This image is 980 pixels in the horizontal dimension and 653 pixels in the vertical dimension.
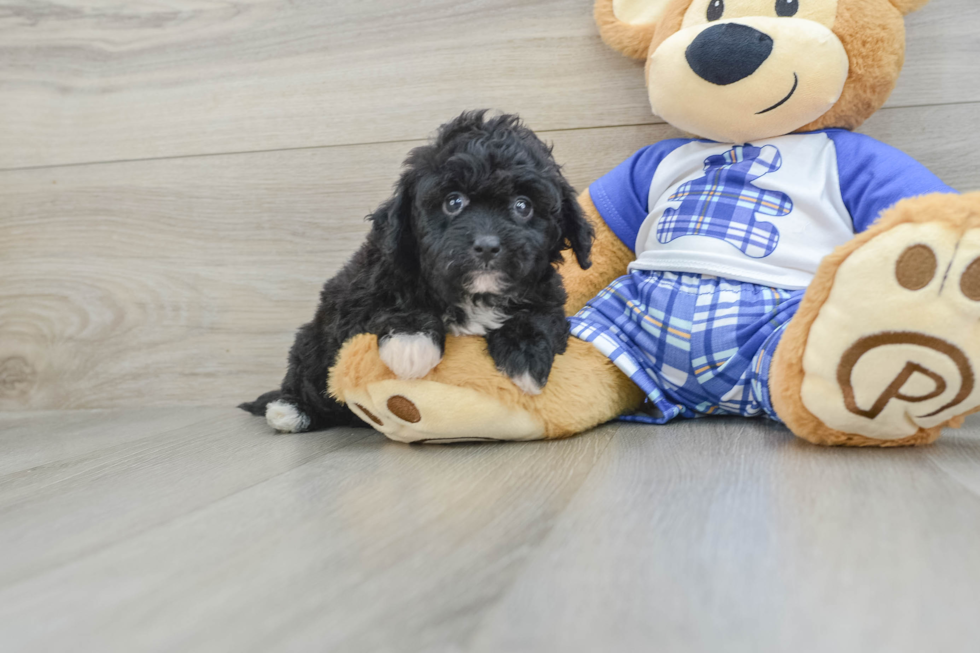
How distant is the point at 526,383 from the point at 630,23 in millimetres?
855

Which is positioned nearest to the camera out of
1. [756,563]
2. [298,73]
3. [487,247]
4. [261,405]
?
[756,563]

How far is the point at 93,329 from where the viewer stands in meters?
1.98

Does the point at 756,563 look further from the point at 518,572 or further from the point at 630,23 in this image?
the point at 630,23

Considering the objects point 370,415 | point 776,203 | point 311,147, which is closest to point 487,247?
point 370,415

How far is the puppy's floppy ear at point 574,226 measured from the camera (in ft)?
3.96

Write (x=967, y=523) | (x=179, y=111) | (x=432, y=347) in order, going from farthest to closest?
(x=179, y=111), (x=432, y=347), (x=967, y=523)

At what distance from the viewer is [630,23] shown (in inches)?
59.2

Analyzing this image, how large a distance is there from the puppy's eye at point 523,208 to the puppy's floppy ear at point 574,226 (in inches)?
3.0

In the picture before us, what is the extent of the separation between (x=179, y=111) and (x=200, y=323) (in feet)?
1.87

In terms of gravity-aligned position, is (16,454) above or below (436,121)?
below

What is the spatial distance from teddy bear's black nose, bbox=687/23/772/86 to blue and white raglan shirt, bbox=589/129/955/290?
177mm

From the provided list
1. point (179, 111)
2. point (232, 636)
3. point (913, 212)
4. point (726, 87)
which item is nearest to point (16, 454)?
point (179, 111)

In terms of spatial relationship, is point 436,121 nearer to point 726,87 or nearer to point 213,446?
point 726,87

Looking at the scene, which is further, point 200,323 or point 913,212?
point 200,323
